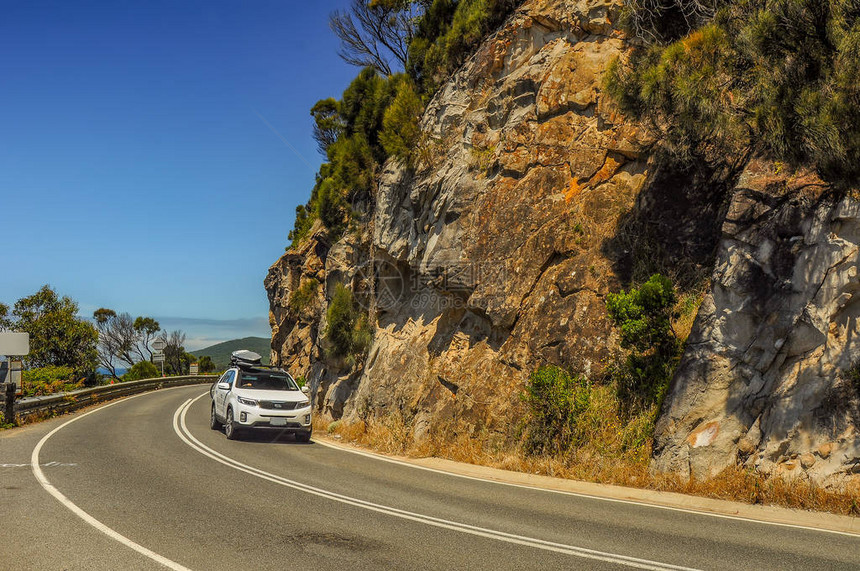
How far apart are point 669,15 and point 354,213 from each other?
14.5 metres

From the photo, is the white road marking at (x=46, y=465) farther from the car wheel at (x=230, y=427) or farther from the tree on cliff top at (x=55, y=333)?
the tree on cliff top at (x=55, y=333)

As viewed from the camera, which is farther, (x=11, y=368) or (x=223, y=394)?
(x=11, y=368)

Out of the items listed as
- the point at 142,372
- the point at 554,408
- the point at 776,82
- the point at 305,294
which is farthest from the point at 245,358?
the point at 142,372

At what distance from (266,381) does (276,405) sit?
1.49 m

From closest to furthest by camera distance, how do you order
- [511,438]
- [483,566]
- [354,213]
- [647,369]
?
1. [483,566]
2. [647,369]
3. [511,438]
4. [354,213]

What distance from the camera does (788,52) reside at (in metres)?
8.97

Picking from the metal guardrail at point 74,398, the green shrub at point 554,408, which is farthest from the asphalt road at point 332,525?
the metal guardrail at point 74,398

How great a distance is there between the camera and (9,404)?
17.1 m

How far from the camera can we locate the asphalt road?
5.78m

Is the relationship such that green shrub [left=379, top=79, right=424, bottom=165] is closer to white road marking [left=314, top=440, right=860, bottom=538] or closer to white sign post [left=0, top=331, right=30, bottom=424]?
white road marking [left=314, top=440, right=860, bottom=538]

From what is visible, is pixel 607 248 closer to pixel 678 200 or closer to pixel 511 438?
pixel 678 200

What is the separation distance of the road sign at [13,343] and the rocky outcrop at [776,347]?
17632 millimetres

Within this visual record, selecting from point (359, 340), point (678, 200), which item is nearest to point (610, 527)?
point (678, 200)

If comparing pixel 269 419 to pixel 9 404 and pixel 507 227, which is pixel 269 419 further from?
pixel 9 404
